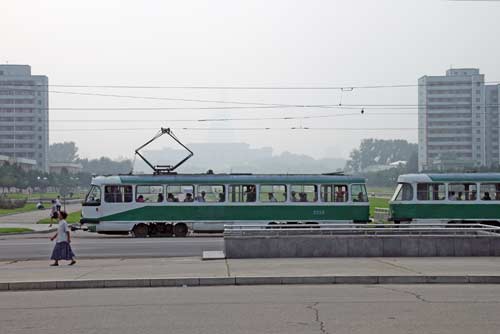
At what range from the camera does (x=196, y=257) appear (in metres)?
22.1

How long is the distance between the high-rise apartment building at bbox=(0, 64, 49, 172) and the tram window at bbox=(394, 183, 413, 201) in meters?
78.4

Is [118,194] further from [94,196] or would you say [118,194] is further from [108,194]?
[94,196]

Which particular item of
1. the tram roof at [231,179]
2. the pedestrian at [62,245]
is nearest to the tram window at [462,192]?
the tram roof at [231,179]

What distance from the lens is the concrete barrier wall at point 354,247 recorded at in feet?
70.3

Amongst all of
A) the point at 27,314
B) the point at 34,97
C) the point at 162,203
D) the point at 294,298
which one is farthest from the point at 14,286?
the point at 34,97

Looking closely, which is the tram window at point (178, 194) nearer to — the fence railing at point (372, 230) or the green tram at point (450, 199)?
the green tram at point (450, 199)

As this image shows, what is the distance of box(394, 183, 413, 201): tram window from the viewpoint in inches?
1406

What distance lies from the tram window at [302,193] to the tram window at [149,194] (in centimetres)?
638

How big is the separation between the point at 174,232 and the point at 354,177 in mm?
9202

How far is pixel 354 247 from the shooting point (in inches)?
846

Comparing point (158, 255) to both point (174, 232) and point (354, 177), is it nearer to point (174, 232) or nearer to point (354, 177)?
point (174, 232)

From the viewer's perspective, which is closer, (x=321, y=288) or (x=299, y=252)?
(x=321, y=288)

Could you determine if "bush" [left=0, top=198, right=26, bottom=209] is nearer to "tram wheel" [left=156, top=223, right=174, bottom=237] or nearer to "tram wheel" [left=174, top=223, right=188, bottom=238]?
"tram wheel" [left=156, top=223, right=174, bottom=237]

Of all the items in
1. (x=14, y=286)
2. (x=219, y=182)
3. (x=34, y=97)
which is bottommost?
(x=14, y=286)
